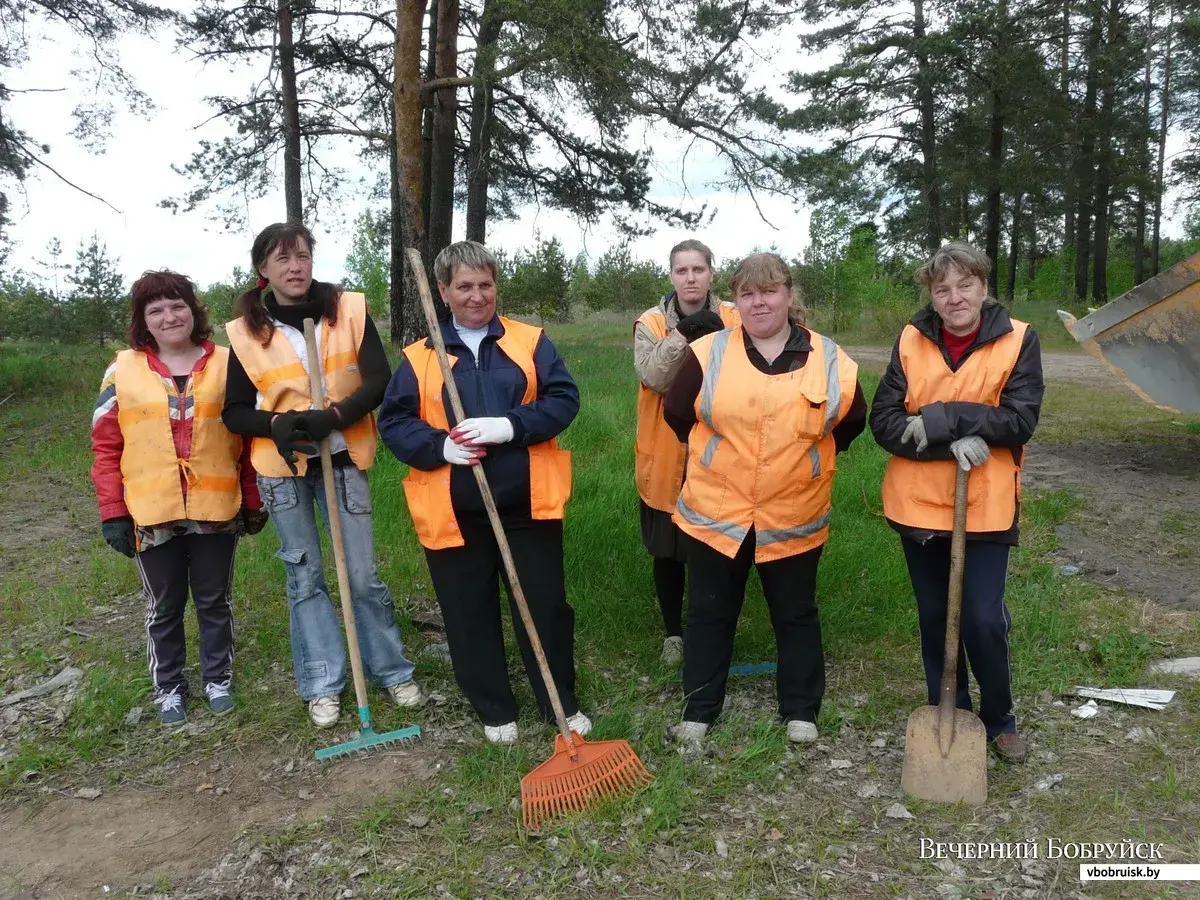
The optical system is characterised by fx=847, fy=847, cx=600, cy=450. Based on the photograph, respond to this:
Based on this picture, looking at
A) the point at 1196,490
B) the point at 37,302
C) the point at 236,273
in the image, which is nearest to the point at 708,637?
the point at 1196,490

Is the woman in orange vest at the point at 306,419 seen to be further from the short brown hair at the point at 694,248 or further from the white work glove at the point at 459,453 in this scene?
the short brown hair at the point at 694,248

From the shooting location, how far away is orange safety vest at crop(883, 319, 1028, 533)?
9.45ft

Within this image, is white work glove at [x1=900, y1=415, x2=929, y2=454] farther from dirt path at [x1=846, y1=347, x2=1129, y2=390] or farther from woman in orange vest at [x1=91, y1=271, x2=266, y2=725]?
dirt path at [x1=846, y1=347, x2=1129, y2=390]

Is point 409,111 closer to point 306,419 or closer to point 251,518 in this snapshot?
point 251,518

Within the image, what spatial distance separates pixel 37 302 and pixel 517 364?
1512cm

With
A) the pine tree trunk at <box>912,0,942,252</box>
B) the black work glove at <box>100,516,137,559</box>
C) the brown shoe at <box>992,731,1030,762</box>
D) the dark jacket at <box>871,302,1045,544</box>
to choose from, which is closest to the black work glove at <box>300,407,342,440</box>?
the black work glove at <box>100,516,137,559</box>

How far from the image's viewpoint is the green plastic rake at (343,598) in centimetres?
325

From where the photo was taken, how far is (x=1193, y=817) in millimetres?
2793

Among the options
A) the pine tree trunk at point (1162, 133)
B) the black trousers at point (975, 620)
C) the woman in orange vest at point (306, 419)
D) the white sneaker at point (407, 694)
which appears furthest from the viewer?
the pine tree trunk at point (1162, 133)

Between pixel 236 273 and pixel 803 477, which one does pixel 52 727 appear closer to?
pixel 803 477

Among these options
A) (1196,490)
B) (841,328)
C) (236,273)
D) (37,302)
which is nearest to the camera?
(1196,490)

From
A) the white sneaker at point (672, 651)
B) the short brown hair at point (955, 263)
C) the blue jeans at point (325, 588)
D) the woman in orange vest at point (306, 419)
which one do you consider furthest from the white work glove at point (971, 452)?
the blue jeans at point (325, 588)

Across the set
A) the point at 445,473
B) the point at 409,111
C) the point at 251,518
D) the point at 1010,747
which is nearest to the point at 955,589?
the point at 1010,747

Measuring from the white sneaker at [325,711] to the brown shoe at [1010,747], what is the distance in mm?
2613
